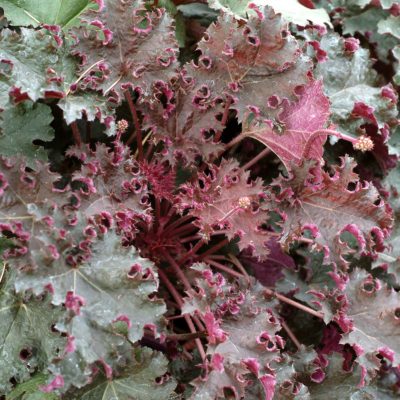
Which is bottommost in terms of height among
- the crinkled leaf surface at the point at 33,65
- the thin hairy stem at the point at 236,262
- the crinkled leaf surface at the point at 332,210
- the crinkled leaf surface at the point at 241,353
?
the thin hairy stem at the point at 236,262

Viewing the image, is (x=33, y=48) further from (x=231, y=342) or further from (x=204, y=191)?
(x=231, y=342)

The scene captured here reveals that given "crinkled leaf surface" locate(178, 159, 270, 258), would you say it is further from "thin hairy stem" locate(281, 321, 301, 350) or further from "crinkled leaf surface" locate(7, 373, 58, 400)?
"crinkled leaf surface" locate(7, 373, 58, 400)

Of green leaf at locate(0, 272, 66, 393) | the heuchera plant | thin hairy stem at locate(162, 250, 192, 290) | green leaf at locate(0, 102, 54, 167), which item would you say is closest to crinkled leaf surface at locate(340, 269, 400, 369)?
the heuchera plant

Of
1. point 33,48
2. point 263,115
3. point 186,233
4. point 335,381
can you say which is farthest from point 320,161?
point 33,48

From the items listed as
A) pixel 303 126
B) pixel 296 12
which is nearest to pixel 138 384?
pixel 303 126

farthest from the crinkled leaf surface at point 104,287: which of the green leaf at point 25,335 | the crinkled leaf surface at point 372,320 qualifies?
the crinkled leaf surface at point 372,320

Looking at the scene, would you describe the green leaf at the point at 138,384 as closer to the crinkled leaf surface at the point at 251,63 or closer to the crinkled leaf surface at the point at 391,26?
the crinkled leaf surface at the point at 251,63

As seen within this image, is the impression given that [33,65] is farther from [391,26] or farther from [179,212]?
[391,26]
